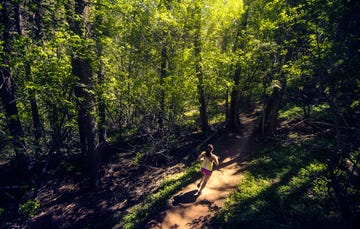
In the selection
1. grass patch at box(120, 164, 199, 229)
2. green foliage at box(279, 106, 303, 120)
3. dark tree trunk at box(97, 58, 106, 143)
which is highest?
dark tree trunk at box(97, 58, 106, 143)

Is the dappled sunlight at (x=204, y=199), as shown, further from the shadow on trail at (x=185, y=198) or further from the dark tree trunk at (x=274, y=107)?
the dark tree trunk at (x=274, y=107)

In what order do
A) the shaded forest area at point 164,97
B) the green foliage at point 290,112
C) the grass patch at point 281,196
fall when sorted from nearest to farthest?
1. the shaded forest area at point 164,97
2. the grass patch at point 281,196
3. the green foliage at point 290,112

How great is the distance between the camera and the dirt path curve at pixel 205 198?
825cm

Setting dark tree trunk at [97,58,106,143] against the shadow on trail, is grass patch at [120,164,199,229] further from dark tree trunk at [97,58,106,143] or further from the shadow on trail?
dark tree trunk at [97,58,106,143]

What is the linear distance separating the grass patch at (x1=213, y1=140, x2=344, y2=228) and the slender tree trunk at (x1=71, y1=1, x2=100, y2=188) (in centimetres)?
748

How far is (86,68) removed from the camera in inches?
393

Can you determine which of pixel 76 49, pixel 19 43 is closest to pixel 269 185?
pixel 76 49

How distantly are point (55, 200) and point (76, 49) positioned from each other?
29.7 ft

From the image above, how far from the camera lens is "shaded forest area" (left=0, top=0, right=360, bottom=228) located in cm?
→ 663

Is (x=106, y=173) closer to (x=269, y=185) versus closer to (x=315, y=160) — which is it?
(x=269, y=185)

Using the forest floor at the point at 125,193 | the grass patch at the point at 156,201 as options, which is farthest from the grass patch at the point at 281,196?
the grass patch at the point at 156,201

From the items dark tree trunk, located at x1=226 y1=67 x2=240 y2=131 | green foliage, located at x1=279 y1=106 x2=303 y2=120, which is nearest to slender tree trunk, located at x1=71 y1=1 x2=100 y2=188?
dark tree trunk, located at x1=226 y1=67 x2=240 y2=131

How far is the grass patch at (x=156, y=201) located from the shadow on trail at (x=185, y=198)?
0.49 metres

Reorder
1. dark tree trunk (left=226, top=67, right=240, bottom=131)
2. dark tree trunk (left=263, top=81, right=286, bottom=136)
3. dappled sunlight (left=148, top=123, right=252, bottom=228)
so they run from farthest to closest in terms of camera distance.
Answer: dark tree trunk (left=226, top=67, right=240, bottom=131) → dark tree trunk (left=263, top=81, right=286, bottom=136) → dappled sunlight (left=148, top=123, right=252, bottom=228)
